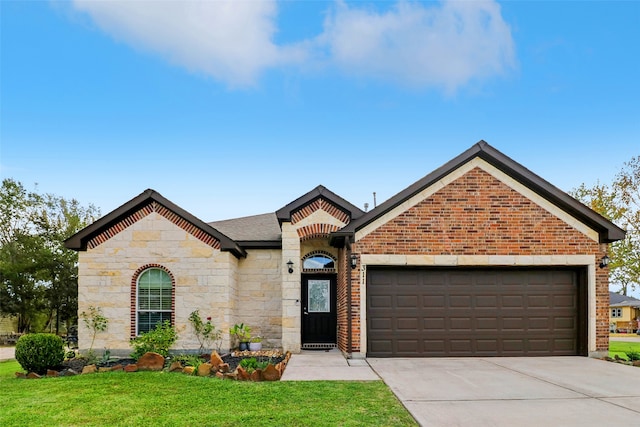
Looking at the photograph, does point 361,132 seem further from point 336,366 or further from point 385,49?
point 336,366

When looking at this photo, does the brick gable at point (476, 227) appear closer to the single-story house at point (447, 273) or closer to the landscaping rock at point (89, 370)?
the single-story house at point (447, 273)

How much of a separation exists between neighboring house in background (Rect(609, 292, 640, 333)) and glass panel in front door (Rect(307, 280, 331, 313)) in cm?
3048

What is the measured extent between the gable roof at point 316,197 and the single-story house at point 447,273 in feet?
4.16

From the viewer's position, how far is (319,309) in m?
16.4

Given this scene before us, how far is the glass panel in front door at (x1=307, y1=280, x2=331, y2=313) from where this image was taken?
16.4m

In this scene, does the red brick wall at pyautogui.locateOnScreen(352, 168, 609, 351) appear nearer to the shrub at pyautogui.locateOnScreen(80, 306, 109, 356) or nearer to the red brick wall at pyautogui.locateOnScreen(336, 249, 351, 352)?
the red brick wall at pyautogui.locateOnScreen(336, 249, 351, 352)

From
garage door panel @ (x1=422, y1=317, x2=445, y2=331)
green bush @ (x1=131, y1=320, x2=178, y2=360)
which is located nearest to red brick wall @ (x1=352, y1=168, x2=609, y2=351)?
garage door panel @ (x1=422, y1=317, x2=445, y2=331)

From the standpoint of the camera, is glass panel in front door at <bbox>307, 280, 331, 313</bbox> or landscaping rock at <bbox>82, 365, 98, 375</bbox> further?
glass panel in front door at <bbox>307, 280, 331, 313</bbox>

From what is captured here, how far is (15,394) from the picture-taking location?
30.4ft

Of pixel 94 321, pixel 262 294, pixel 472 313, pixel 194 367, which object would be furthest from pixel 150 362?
pixel 472 313

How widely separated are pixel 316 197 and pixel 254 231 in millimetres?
3181

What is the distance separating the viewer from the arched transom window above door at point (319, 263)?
640 inches

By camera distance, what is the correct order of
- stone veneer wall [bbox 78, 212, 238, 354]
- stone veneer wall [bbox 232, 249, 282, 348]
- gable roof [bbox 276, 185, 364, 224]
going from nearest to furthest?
1. stone veneer wall [bbox 78, 212, 238, 354]
2. gable roof [bbox 276, 185, 364, 224]
3. stone veneer wall [bbox 232, 249, 282, 348]

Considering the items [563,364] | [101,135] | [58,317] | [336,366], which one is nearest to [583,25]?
[563,364]
